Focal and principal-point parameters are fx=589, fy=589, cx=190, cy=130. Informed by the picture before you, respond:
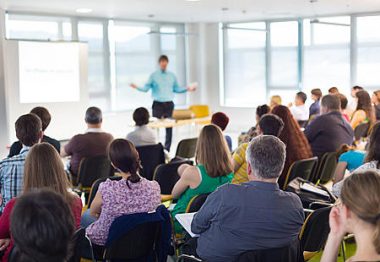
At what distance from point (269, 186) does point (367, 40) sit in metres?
11.1

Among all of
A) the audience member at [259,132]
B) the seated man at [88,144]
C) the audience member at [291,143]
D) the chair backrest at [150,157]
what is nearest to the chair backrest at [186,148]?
the chair backrest at [150,157]

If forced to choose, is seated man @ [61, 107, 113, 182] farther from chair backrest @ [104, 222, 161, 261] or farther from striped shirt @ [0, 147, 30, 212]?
chair backrest @ [104, 222, 161, 261]

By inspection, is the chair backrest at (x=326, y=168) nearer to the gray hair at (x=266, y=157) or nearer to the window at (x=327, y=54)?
the gray hair at (x=266, y=157)

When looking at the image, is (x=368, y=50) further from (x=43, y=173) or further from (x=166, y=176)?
(x=43, y=173)

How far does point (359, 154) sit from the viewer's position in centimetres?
486

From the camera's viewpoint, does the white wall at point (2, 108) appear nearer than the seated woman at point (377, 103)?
No

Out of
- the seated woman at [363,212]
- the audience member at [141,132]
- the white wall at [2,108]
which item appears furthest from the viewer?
the white wall at [2,108]

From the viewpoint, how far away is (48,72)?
35.1 feet

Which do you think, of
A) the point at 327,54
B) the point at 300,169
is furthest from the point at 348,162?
the point at 327,54

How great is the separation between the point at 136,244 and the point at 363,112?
18.9ft

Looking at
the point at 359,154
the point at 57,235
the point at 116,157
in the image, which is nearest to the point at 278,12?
the point at 359,154

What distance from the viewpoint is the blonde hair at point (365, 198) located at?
7.09 ft

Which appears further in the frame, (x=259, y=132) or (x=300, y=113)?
(x=300, y=113)

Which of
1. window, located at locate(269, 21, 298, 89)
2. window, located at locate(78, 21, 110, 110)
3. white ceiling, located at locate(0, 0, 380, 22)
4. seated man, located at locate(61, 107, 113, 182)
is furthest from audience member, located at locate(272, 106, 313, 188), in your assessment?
window, located at locate(269, 21, 298, 89)
